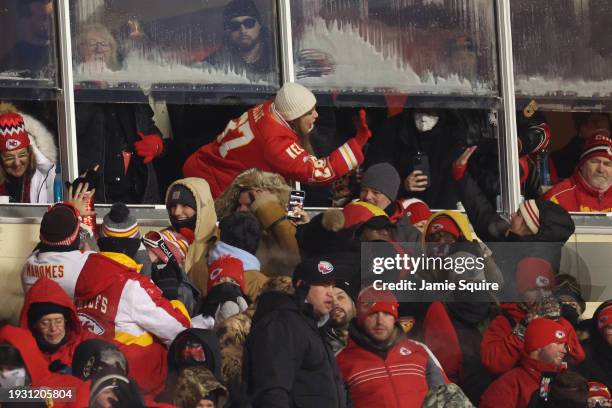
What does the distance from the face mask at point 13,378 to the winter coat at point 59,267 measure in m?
0.76

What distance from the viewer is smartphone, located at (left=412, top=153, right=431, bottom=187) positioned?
15797 mm

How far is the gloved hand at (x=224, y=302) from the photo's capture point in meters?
13.3

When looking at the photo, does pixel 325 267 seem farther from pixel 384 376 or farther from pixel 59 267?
pixel 59 267

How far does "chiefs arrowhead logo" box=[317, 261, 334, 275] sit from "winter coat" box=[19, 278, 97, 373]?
1285 mm

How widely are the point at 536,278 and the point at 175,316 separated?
2345mm

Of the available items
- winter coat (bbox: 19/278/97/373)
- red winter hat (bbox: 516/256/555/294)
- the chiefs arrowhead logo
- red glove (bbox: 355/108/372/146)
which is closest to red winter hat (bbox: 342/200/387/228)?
the chiefs arrowhead logo

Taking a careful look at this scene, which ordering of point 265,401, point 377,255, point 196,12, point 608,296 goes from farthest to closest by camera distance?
point 196,12
point 608,296
point 377,255
point 265,401

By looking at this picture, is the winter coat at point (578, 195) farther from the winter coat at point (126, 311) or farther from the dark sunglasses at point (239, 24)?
the winter coat at point (126, 311)

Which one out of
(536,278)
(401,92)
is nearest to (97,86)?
(401,92)

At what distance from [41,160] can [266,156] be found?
1350 millimetres

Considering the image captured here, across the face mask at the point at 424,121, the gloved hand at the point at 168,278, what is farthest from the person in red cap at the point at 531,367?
the face mask at the point at 424,121

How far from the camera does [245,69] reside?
15.9 meters

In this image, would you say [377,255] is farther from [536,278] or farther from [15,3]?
[15,3]

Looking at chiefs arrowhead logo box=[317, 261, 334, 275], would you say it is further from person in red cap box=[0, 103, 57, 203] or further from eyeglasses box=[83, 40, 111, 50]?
eyeglasses box=[83, 40, 111, 50]
